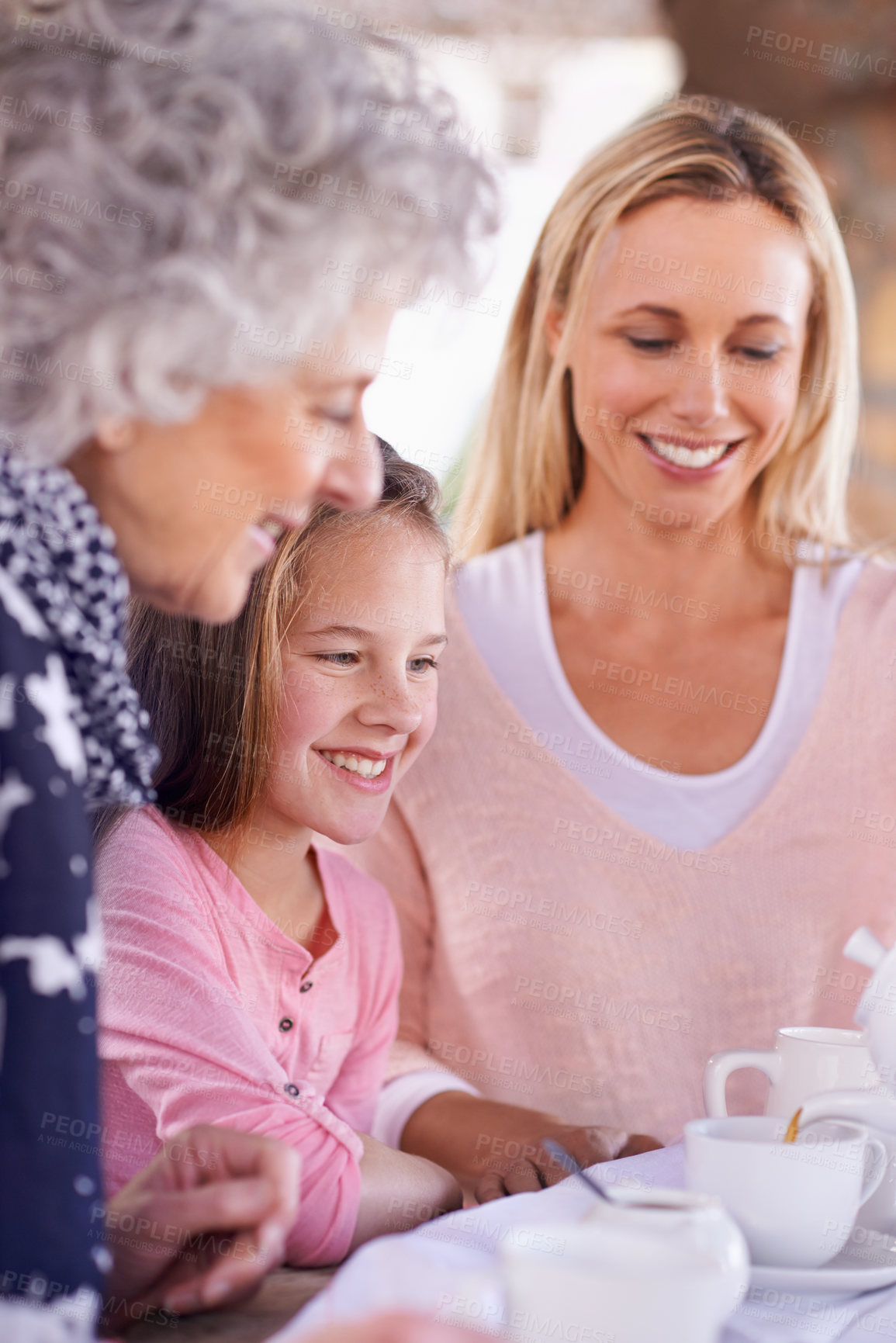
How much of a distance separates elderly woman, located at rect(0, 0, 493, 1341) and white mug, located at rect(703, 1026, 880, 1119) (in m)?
0.33

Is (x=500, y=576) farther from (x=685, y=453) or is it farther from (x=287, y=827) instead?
(x=287, y=827)

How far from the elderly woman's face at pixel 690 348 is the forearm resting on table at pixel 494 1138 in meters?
0.61

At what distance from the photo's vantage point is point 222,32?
0.63 metres

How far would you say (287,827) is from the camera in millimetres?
973

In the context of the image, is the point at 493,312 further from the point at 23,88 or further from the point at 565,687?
the point at 23,88

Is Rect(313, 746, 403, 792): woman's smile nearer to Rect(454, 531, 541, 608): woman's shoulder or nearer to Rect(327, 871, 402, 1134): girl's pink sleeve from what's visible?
Rect(327, 871, 402, 1134): girl's pink sleeve

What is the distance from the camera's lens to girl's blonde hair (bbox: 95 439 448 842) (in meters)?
0.93

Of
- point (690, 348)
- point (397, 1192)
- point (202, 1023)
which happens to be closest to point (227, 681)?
point (202, 1023)

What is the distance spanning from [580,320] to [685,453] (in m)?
0.17

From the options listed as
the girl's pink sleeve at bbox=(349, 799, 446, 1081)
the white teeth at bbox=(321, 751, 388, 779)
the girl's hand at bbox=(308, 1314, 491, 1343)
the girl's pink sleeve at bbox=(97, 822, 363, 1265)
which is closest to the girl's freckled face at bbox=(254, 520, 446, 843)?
the white teeth at bbox=(321, 751, 388, 779)

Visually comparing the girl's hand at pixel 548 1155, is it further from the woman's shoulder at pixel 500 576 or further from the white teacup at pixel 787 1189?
the woman's shoulder at pixel 500 576

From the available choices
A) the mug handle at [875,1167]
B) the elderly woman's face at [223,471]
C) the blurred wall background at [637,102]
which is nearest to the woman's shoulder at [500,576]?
the blurred wall background at [637,102]

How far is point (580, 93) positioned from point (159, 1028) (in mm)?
1473

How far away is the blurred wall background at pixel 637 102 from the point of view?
3.94 ft
